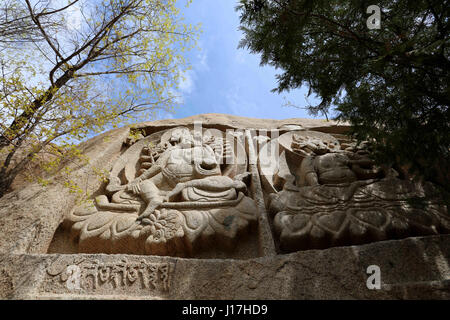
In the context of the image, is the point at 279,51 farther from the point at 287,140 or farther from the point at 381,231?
the point at 381,231

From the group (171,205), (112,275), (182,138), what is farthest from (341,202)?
(182,138)

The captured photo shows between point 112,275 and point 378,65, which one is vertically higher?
point 378,65

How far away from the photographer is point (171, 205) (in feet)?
9.46

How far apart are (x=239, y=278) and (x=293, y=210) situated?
935mm

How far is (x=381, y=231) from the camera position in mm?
2330

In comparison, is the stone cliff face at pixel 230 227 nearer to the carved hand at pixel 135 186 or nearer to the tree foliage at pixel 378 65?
the carved hand at pixel 135 186

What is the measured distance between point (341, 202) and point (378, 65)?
1.31 metres

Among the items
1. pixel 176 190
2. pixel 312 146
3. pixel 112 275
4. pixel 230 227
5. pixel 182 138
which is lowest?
pixel 112 275

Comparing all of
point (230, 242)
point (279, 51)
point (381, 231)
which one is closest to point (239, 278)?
point (230, 242)

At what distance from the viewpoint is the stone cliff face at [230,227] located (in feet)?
6.53

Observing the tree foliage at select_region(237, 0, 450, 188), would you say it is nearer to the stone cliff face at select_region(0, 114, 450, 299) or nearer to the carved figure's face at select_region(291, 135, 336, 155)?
the stone cliff face at select_region(0, 114, 450, 299)

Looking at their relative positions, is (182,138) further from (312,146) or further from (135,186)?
(312,146)

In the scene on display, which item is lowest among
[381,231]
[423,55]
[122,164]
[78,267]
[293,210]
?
[78,267]

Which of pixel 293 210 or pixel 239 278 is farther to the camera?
pixel 293 210
